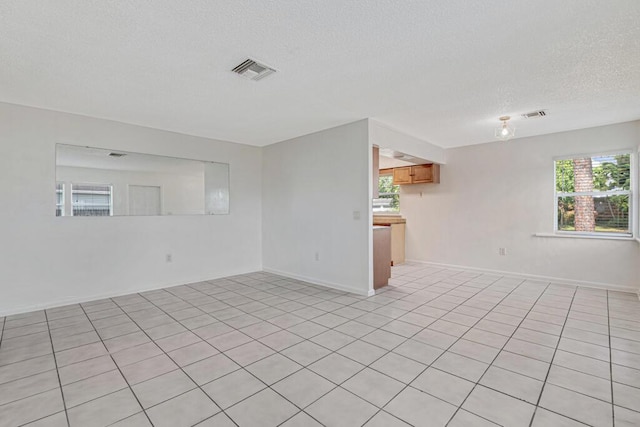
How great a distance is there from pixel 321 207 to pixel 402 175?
253 cm

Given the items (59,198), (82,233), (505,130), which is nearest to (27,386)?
(82,233)

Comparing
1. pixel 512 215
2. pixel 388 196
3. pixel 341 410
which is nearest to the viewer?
pixel 341 410

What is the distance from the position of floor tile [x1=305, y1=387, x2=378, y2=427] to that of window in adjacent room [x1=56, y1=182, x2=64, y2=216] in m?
3.79

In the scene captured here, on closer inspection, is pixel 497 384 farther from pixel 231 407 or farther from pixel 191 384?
pixel 191 384

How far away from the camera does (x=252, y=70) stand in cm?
259

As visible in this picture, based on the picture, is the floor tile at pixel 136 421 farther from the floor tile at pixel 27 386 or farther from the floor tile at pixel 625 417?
the floor tile at pixel 625 417

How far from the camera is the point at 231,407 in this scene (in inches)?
69.5

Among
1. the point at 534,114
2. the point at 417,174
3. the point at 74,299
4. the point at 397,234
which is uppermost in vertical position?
the point at 534,114

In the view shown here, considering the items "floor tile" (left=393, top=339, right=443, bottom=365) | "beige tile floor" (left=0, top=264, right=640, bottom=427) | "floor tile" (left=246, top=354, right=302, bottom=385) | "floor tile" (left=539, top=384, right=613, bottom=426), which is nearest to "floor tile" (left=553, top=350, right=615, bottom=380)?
"beige tile floor" (left=0, top=264, right=640, bottom=427)

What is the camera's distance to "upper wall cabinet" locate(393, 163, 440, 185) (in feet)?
19.5

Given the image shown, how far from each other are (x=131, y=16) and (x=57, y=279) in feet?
10.8

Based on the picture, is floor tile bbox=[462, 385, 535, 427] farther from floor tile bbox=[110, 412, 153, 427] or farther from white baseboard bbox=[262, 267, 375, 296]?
white baseboard bbox=[262, 267, 375, 296]

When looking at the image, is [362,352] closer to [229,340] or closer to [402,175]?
[229,340]

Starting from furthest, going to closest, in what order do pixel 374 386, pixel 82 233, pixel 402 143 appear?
pixel 402 143
pixel 82 233
pixel 374 386
